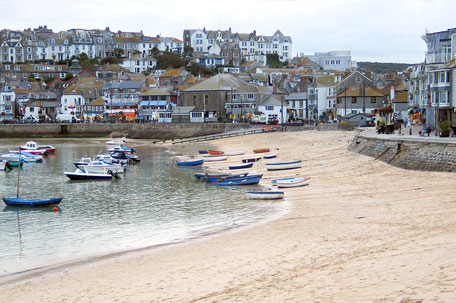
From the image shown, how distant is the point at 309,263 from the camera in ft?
59.2

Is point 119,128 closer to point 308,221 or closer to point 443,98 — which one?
point 443,98

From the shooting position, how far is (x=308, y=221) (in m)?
25.8

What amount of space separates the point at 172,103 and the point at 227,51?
6166 cm

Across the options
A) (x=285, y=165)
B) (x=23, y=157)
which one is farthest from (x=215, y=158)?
(x=23, y=157)

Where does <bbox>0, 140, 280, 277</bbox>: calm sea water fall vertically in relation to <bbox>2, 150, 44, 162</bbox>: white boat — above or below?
below

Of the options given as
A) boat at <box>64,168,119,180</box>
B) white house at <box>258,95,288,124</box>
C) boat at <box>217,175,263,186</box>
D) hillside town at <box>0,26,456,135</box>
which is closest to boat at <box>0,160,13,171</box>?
boat at <box>64,168,119,180</box>

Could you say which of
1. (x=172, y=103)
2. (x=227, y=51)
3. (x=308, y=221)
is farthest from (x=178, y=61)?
(x=308, y=221)

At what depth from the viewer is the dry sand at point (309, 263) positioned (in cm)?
1491

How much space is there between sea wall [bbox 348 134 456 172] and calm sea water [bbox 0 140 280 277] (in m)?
9.35

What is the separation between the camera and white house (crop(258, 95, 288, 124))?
10669 cm

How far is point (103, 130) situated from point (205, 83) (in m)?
20.5

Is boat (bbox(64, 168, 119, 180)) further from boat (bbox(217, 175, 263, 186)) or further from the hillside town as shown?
the hillside town

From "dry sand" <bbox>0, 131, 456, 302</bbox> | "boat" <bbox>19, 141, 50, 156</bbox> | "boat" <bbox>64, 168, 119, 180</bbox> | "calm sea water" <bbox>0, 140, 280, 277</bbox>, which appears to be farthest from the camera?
"boat" <bbox>19, 141, 50, 156</bbox>

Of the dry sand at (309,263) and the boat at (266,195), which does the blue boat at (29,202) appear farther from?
the dry sand at (309,263)
